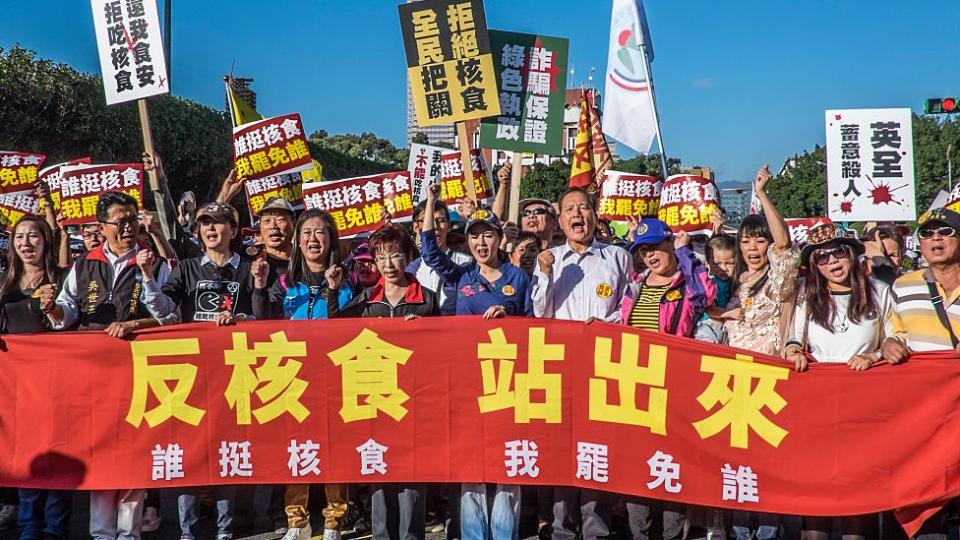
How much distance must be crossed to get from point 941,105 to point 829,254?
846cm

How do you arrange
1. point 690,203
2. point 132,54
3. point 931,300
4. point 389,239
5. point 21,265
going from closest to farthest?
1. point 931,300
2. point 389,239
3. point 21,265
4. point 132,54
5. point 690,203

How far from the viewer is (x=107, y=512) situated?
17.3 feet

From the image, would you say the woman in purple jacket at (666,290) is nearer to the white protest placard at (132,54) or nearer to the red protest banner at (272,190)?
the white protest placard at (132,54)

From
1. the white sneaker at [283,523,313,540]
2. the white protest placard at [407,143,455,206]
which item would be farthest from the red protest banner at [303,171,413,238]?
the white sneaker at [283,523,313,540]

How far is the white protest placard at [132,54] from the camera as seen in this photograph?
7.92 meters

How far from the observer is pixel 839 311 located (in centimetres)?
482

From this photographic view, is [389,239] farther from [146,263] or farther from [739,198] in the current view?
[739,198]

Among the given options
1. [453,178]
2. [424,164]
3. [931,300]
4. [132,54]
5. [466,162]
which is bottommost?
[931,300]

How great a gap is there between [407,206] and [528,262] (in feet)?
10.9

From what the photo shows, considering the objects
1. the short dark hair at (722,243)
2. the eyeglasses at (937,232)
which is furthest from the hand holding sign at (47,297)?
the eyeglasses at (937,232)

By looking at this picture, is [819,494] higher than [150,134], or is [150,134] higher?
[150,134]

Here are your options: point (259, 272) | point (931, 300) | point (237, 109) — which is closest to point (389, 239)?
point (259, 272)

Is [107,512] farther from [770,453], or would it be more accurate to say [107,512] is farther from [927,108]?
[927,108]

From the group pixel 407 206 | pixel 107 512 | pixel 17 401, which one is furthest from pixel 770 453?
pixel 407 206
